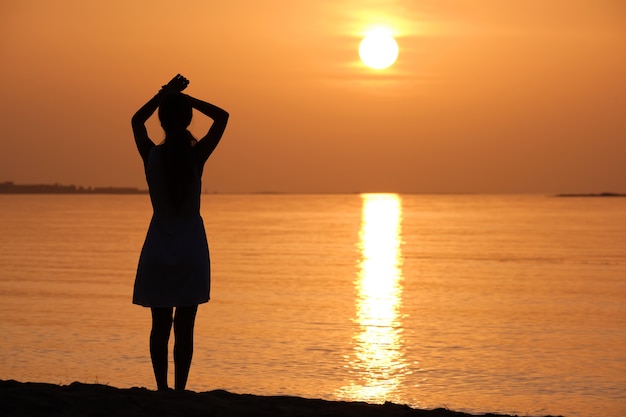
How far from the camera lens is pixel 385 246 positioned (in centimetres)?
6812

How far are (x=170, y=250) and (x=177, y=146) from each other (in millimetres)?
698

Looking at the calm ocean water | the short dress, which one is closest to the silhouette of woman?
the short dress

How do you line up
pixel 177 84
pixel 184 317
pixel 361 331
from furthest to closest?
pixel 361 331 < pixel 184 317 < pixel 177 84

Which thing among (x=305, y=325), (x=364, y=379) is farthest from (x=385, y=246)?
(x=364, y=379)

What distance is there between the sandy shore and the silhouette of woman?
750 mm

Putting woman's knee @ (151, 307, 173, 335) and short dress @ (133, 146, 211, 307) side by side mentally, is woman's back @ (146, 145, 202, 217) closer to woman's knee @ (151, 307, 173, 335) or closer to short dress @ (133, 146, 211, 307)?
short dress @ (133, 146, 211, 307)

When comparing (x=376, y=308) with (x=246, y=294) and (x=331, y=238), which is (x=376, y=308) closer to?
(x=246, y=294)

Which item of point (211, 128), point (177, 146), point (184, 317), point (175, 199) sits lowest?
point (184, 317)

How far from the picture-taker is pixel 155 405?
6695 millimetres

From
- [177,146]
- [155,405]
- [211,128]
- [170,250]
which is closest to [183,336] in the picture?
[155,405]

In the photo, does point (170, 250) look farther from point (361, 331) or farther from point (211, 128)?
point (361, 331)

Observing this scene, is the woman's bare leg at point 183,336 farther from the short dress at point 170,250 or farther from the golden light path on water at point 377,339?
the golden light path on water at point 377,339

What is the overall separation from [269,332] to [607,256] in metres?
35.1

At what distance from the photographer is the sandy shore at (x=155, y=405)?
6668 millimetres
